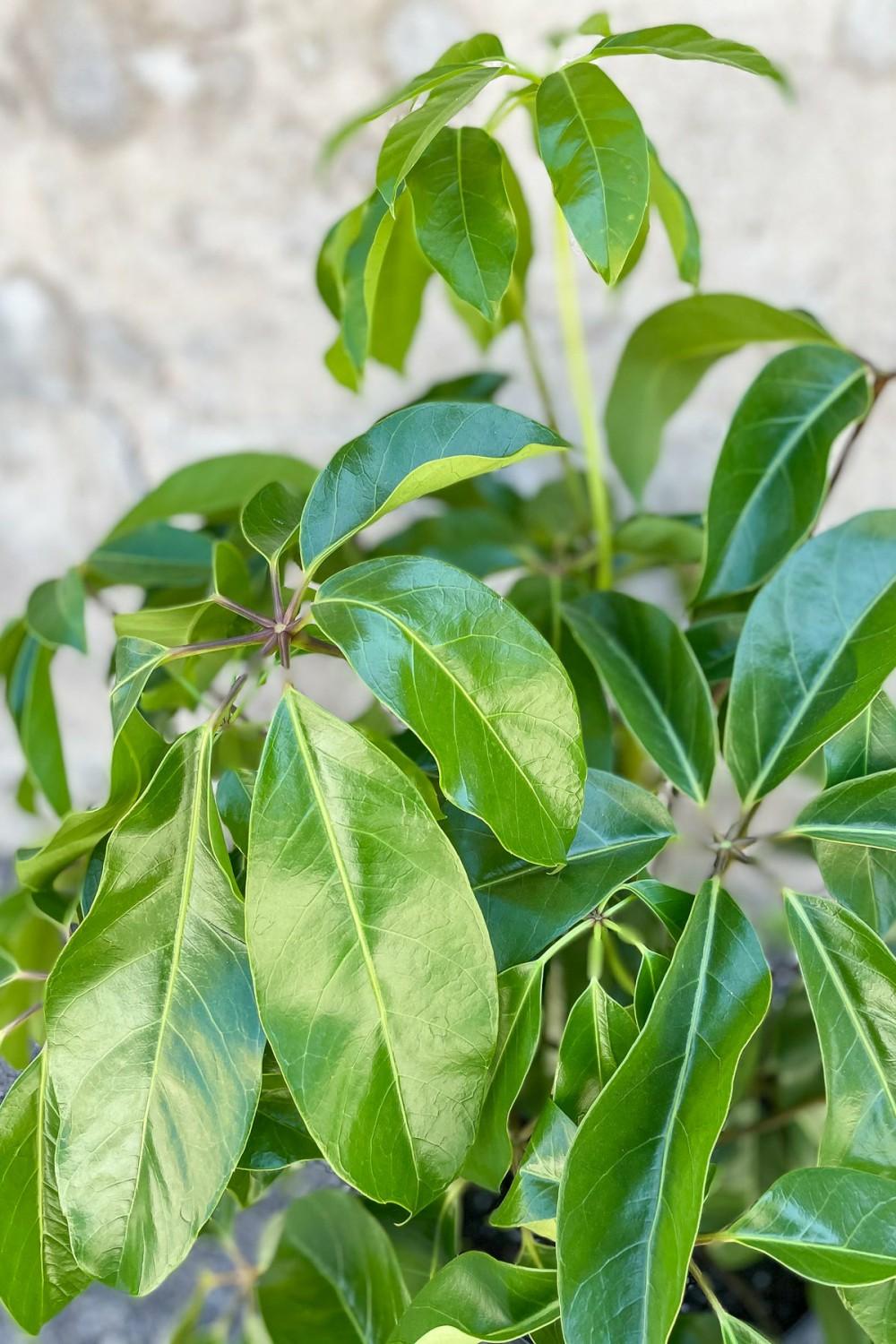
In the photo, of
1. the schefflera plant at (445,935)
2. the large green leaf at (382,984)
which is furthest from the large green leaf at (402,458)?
the large green leaf at (382,984)

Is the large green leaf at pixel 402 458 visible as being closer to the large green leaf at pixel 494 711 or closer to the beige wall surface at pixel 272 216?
the large green leaf at pixel 494 711

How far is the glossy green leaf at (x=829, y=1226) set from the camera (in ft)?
1.27

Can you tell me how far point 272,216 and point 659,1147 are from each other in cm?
95

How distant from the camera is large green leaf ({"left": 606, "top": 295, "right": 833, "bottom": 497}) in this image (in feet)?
2.10

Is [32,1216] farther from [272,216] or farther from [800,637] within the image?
[272,216]

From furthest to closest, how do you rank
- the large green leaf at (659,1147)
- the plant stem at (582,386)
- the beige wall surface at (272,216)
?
the beige wall surface at (272,216) → the plant stem at (582,386) → the large green leaf at (659,1147)

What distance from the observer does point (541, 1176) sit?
0.43 m

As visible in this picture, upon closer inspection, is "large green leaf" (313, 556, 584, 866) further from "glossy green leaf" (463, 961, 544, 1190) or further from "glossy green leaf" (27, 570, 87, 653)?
"glossy green leaf" (27, 570, 87, 653)

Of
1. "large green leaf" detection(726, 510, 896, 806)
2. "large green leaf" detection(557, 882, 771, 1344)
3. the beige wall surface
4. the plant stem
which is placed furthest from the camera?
the beige wall surface

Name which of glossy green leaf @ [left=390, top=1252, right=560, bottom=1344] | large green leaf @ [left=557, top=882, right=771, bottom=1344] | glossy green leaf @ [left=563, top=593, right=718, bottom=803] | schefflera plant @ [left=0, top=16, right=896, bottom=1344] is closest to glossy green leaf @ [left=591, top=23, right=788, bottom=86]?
schefflera plant @ [left=0, top=16, right=896, bottom=1344]

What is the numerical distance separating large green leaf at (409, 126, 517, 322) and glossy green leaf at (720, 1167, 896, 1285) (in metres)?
0.37

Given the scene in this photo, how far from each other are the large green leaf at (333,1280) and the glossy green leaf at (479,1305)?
0.11 metres

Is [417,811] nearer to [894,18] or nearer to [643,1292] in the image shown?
[643,1292]

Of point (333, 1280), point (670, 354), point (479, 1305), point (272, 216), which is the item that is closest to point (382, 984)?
point (479, 1305)
